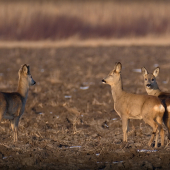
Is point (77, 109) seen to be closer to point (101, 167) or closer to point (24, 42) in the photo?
point (101, 167)

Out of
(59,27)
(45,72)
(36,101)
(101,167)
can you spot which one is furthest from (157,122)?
(59,27)

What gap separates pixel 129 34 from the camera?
41062mm

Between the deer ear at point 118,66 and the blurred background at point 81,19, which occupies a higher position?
the blurred background at point 81,19

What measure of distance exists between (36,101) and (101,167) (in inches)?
269

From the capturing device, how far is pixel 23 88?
35.9ft

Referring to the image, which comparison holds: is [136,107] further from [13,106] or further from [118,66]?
[13,106]

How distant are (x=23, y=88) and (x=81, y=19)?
3425 centimetres

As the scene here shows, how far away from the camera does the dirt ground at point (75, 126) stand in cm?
871

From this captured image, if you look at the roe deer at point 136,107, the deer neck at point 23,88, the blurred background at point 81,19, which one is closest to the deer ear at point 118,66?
the roe deer at point 136,107

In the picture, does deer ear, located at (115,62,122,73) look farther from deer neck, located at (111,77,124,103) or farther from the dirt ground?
the dirt ground

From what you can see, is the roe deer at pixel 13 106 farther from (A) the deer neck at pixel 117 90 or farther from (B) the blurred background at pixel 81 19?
(B) the blurred background at pixel 81 19

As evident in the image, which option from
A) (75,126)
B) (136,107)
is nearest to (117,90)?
(136,107)

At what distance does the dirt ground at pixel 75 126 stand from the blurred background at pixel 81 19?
16.1 meters

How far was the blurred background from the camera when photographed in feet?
135
